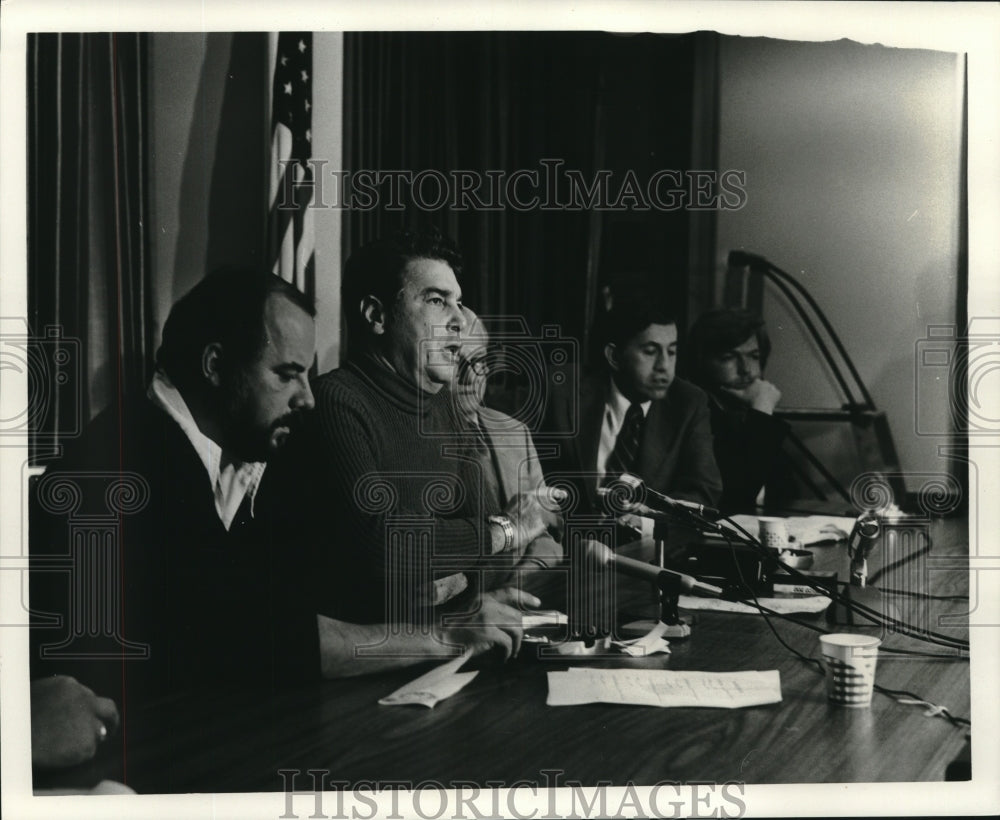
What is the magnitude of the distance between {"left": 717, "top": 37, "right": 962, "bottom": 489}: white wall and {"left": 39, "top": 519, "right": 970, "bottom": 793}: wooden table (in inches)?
22.9

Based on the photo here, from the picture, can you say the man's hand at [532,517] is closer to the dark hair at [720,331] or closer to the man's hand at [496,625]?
the man's hand at [496,625]

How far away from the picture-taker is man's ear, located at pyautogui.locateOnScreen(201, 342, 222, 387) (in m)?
2.11

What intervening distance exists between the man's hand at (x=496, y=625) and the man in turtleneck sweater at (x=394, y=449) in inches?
1.0

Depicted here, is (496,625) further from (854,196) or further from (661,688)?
(854,196)

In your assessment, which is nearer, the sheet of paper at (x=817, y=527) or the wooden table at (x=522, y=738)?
the wooden table at (x=522, y=738)

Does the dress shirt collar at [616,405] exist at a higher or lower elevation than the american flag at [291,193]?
lower

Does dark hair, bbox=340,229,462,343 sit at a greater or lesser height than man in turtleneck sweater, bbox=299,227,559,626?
greater

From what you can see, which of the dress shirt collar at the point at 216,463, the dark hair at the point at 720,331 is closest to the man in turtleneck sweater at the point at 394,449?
the dress shirt collar at the point at 216,463

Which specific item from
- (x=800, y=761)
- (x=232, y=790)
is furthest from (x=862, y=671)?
(x=232, y=790)

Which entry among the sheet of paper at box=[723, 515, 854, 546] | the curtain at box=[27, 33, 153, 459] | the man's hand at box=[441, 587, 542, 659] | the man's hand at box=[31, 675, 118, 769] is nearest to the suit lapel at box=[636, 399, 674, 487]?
the sheet of paper at box=[723, 515, 854, 546]

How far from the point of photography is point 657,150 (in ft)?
7.07

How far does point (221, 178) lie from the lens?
211cm

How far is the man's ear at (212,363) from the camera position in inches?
83.1

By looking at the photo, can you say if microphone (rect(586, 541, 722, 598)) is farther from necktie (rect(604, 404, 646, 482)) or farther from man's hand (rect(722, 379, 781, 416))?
man's hand (rect(722, 379, 781, 416))
